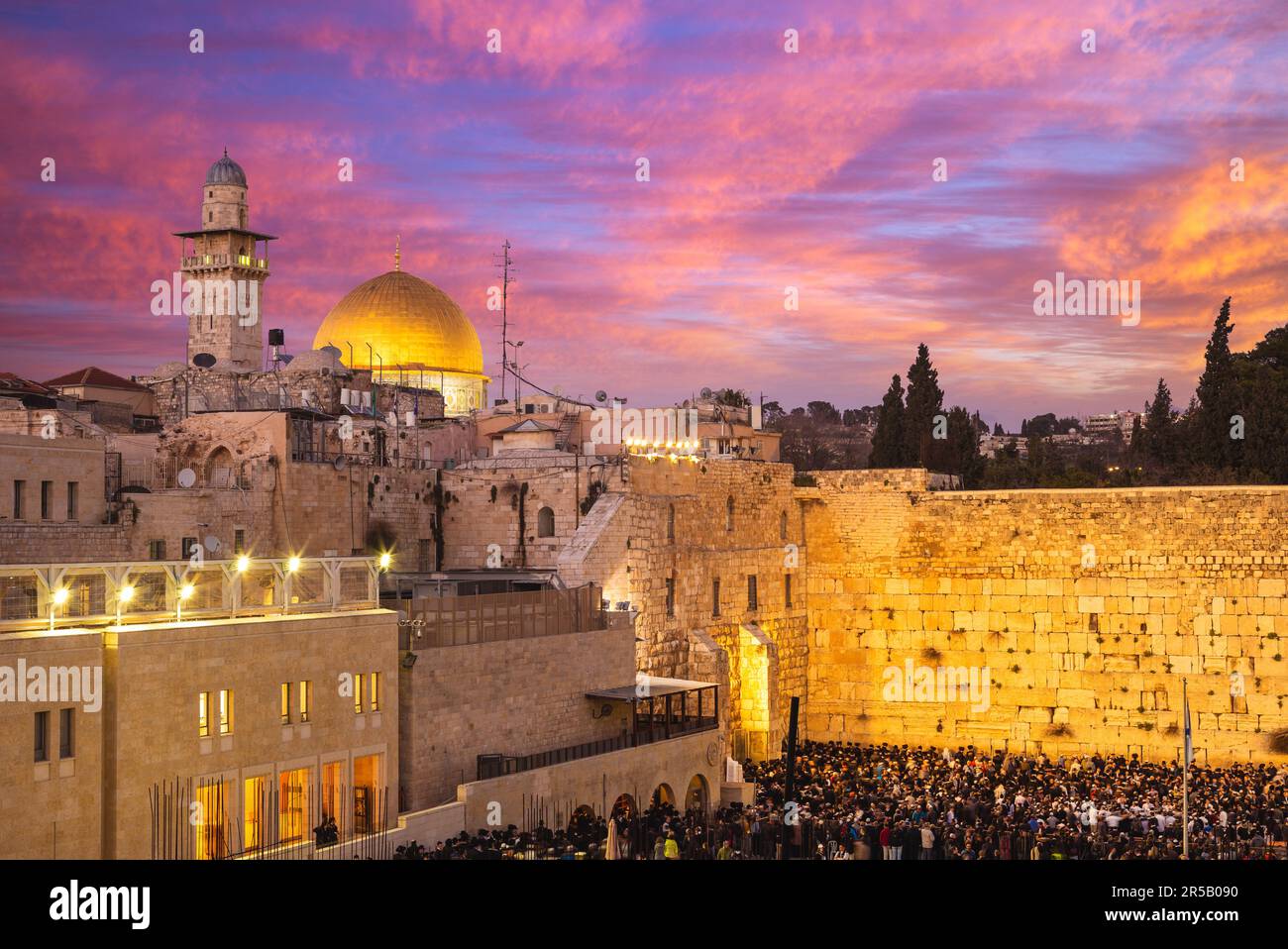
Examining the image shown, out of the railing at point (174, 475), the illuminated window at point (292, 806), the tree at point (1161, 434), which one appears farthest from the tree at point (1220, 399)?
the illuminated window at point (292, 806)

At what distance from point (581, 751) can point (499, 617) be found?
2417 millimetres

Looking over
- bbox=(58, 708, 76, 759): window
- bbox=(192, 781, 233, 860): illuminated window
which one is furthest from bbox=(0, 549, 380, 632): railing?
bbox=(192, 781, 233, 860): illuminated window

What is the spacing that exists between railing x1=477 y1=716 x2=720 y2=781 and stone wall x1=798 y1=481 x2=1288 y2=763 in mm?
7766

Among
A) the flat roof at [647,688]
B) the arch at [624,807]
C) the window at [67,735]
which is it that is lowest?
the arch at [624,807]

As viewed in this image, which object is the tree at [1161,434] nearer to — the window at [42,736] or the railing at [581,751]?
the railing at [581,751]

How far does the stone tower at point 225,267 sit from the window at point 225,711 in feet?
89.9

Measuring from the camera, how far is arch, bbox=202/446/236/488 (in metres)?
28.5

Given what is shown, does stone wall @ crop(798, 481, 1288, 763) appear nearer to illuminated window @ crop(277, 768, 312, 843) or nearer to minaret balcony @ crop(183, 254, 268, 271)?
illuminated window @ crop(277, 768, 312, 843)

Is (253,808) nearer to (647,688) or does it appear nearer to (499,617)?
(499,617)

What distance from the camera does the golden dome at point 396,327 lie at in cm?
4262

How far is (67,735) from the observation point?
15461 mm

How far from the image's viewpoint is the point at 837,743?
33.2 meters

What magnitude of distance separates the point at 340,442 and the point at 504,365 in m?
12.8
